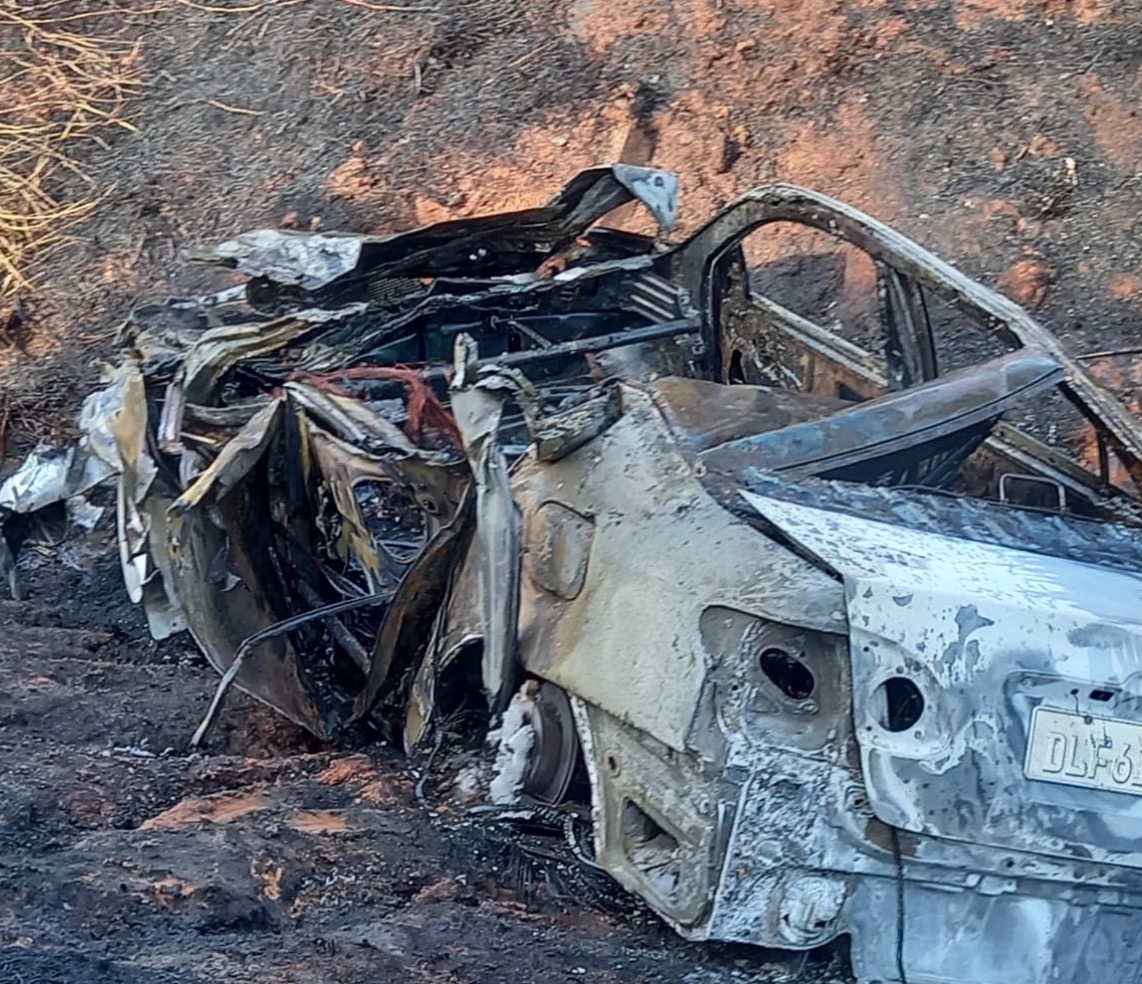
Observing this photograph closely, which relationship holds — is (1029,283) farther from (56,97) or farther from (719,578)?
(56,97)

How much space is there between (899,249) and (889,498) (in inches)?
43.7

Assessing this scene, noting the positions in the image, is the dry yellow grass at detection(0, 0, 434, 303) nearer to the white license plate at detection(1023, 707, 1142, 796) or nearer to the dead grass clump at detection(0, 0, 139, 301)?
the dead grass clump at detection(0, 0, 139, 301)

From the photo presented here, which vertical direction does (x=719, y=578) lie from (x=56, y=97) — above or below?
below

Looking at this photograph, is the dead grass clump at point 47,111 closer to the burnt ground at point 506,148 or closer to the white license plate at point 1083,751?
the burnt ground at point 506,148

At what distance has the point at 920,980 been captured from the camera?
3.14m

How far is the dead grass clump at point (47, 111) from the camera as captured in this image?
30.5 feet

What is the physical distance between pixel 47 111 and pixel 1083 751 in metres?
8.39

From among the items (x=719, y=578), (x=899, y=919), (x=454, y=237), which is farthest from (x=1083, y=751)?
(x=454, y=237)

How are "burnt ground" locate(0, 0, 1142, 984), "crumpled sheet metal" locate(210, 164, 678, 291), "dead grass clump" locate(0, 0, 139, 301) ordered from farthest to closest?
"dead grass clump" locate(0, 0, 139, 301)
"burnt ground" locate(0, 0, 1142, 984)
"crumpled sheet metal" locate(210, 164, 678, 291)

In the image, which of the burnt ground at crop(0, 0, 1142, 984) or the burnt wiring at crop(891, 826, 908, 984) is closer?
the burnt wiring at crop(891, 826, 908, 984)

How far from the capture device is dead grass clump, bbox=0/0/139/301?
928 cm

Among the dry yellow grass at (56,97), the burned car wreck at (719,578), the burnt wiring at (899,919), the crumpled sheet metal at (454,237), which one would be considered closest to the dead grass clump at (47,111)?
the dry yellow grass at (56,97)

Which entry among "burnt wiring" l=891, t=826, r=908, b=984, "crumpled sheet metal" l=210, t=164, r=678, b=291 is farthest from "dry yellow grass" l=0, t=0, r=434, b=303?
"burnt wiring" l=891, t=826, r=908, b=984

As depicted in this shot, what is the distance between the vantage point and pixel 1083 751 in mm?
3123
